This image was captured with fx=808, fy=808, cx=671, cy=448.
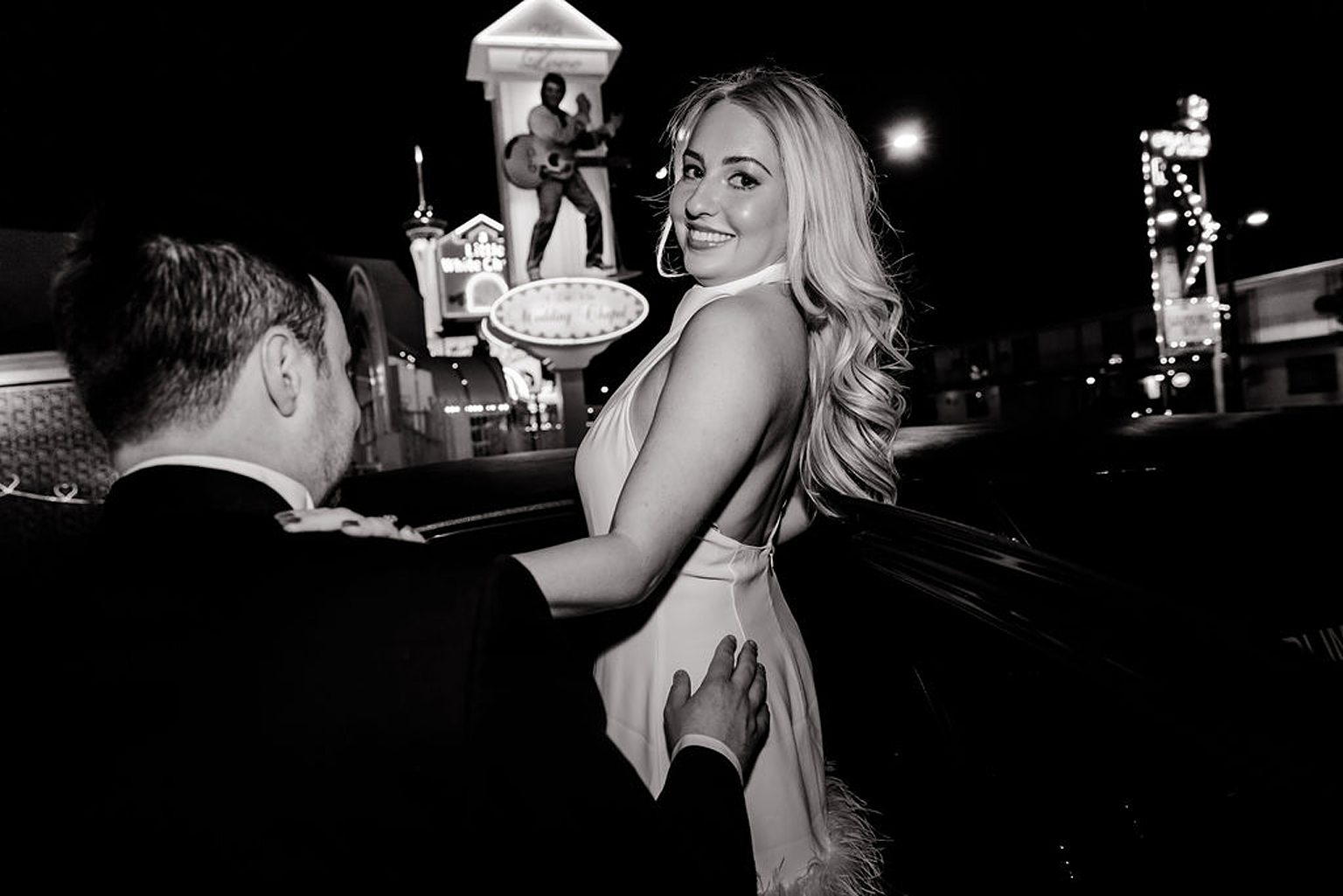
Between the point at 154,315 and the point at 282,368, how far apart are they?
0.14 metres

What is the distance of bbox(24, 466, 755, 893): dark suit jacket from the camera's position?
73 cm

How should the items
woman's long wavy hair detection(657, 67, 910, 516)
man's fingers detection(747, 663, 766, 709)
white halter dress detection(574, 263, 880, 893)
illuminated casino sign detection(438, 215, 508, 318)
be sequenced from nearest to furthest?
man's fingers detection(747, 663, 766, 709)
white halter dress detection(574, 263, 880, 893)
woman's long wavy hair detection(657, 67, 910, 516)
illuminated casino sign detection(438, 215, 508, 318)

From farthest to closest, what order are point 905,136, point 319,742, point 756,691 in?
point 905,136, point 756,691, point 319,742

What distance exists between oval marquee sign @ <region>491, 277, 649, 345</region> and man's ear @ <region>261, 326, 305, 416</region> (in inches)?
353

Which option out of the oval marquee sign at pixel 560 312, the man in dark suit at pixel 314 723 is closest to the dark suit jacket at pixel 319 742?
the man in dark suit at pixel 314 723

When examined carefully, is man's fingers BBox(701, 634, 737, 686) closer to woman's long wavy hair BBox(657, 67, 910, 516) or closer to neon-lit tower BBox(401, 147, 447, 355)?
woman's long wavy hair BBox(657, 67, 910, 516)

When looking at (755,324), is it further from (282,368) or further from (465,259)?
(465,259)

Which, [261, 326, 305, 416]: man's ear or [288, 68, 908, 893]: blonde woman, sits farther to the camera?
[288, 68, 908, 893]: blonde woman

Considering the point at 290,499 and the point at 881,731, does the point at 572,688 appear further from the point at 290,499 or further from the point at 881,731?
the point at 881,731

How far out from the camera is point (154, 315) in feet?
2.97

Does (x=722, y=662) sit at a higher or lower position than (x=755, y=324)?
lower

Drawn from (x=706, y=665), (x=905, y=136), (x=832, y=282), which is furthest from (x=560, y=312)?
(x=706, y=665)

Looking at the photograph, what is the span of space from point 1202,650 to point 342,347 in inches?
43.8

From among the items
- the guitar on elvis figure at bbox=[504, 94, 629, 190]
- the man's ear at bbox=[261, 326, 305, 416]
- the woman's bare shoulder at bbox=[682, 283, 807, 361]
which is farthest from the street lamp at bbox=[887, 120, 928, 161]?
the man's ear at bbox=[261, 326, 305, 416]
